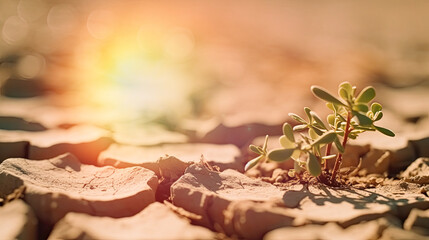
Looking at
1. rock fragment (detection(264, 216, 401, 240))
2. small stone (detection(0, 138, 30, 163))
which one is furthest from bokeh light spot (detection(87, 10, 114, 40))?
rock fragment (detection(264, 216, 401, 240))

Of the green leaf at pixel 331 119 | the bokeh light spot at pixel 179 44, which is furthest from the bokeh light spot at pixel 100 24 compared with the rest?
the green leaf at pixel 331 119

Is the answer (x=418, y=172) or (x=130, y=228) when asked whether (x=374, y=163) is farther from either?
(x=130, y=228)

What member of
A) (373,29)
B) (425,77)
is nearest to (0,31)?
(425,77)

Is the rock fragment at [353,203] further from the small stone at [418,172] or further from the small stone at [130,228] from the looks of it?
the small stone at [130,228]

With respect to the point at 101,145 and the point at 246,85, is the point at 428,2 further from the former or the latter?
the point at 101,145

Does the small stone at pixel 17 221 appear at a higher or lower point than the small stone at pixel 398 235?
lower

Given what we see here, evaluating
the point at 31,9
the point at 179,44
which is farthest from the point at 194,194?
the point at 31,9
